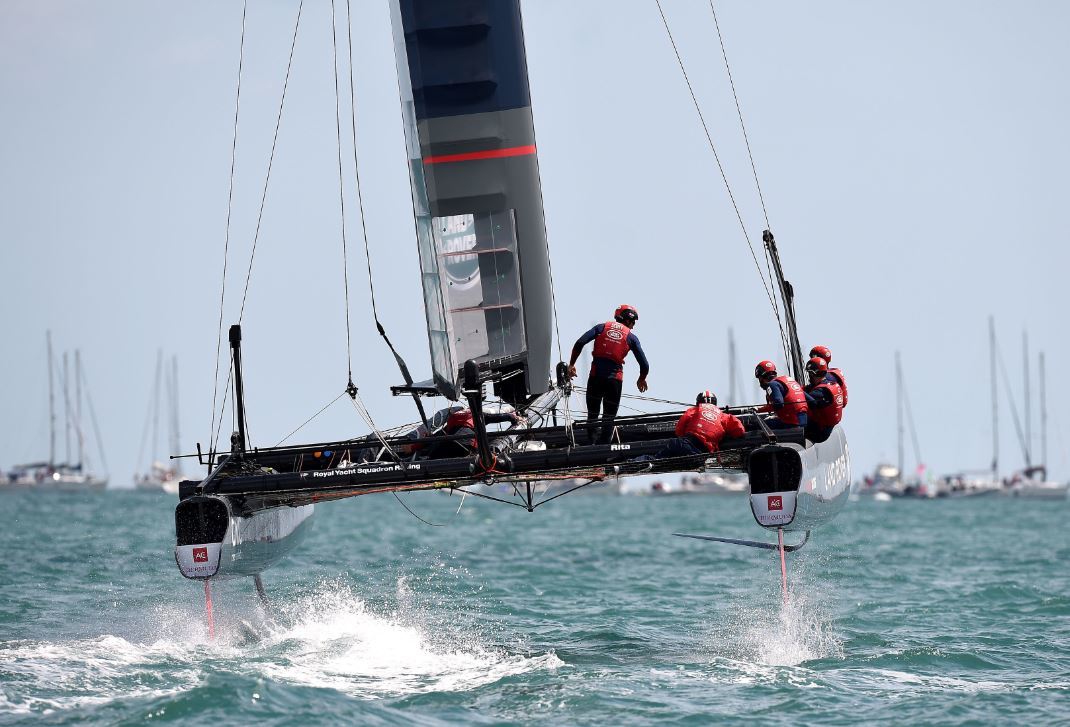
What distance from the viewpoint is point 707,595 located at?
616 inches

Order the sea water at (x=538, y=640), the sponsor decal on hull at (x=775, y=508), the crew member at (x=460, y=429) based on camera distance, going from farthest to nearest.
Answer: the crew member at (x=460, y=429), the sponsor decal on hull at (x=775, y=508), the sea water at (x=538, y=640)

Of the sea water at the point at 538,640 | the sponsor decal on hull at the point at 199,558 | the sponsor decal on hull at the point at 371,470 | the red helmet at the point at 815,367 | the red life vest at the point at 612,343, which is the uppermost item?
the red life vest at the point at 612,343

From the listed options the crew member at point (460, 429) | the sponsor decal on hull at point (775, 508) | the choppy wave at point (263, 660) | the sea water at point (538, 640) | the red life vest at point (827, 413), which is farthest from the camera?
the red life vest at point (827, 413)

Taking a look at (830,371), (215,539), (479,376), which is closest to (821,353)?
(830,371)

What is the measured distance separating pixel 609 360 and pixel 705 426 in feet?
3.77

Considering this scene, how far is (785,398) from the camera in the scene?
431 inches

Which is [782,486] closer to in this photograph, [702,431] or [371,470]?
[702,431]

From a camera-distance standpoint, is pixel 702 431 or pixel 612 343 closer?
pixel 702 431

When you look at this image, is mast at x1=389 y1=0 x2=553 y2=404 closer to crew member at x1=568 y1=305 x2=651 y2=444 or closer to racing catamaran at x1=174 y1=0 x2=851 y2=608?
racing catamaran at x1=174 y1=0 x2=851 y2=608

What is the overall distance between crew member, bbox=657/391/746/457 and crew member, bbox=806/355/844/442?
29.9 inches

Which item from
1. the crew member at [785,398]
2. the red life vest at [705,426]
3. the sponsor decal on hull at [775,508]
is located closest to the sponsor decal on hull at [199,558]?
the red life vest at [705,426]

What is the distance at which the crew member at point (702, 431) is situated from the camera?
10.2 meters

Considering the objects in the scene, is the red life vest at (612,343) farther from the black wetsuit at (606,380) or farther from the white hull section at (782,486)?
the white hull section at (782,486)

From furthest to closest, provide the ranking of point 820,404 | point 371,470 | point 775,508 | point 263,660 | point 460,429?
point 460,429 → point 820,404 → point 371,470 → point 263,660 → point 775,508
